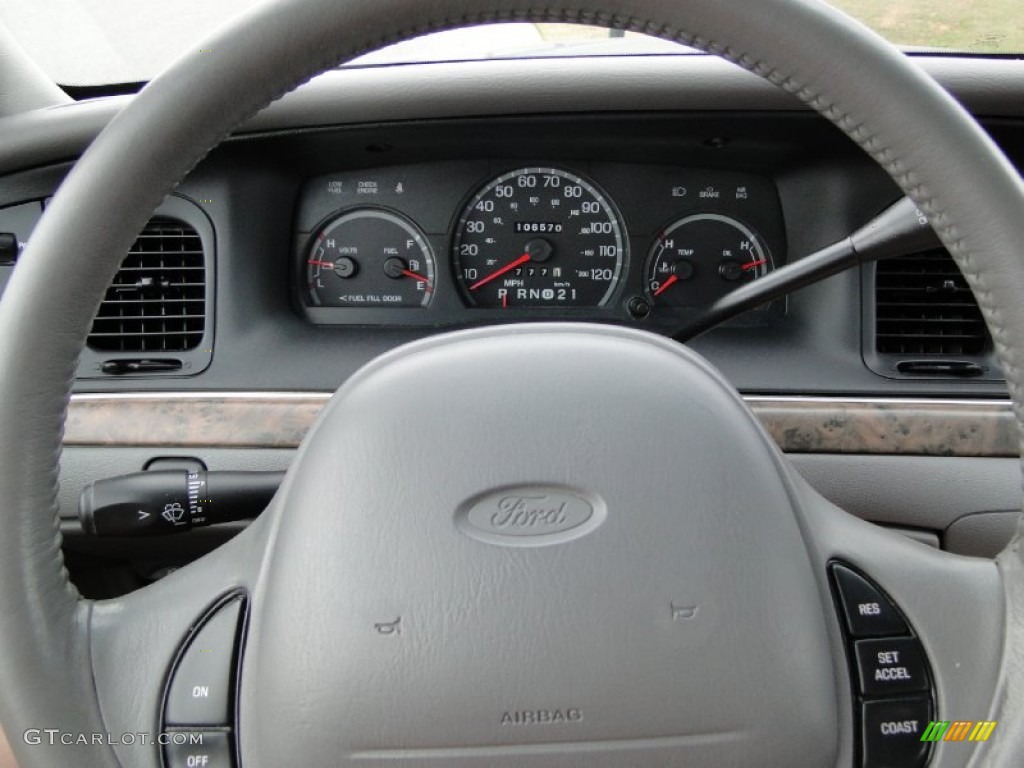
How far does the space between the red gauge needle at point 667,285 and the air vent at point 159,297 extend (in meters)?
0.97

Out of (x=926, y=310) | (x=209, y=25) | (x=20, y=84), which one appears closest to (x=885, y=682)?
(x=926, y=310)

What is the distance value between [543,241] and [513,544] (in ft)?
Answer: 4.27

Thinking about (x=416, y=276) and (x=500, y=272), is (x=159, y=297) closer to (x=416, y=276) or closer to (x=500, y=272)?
(x=416, y=276)

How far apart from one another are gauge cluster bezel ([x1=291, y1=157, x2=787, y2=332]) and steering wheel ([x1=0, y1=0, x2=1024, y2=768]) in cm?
109

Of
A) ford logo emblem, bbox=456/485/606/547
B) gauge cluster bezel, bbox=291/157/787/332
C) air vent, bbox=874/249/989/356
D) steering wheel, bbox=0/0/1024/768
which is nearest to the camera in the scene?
steering wheel, bbox=0/0/1024/768

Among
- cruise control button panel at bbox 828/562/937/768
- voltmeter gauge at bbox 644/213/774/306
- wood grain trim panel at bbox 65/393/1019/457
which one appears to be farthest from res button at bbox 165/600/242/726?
voltmeter gauge at bbox 644/213/774/306

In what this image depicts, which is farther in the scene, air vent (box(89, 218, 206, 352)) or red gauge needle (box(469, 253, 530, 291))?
red gauge needle (box(469, 253, 530, 291))

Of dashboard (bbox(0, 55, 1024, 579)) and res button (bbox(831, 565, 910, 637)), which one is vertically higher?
dashboard (bbox(0, 55, 1024, 579))

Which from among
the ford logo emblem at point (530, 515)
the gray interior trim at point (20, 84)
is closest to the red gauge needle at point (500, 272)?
the gray interior trim at point (20, 84)

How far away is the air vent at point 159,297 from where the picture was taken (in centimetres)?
198

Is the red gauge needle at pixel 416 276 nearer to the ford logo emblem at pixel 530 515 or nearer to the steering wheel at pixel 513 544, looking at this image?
the steering wheel at pixel 513 544

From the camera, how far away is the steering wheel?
2.67 feet

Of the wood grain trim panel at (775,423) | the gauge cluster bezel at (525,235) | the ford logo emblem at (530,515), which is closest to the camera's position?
the ford logo emblem at (530,515)

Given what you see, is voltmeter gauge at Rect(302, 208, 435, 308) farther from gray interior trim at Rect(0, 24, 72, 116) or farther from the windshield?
gray interior trim at Rect(0, 24, 72, 116)
